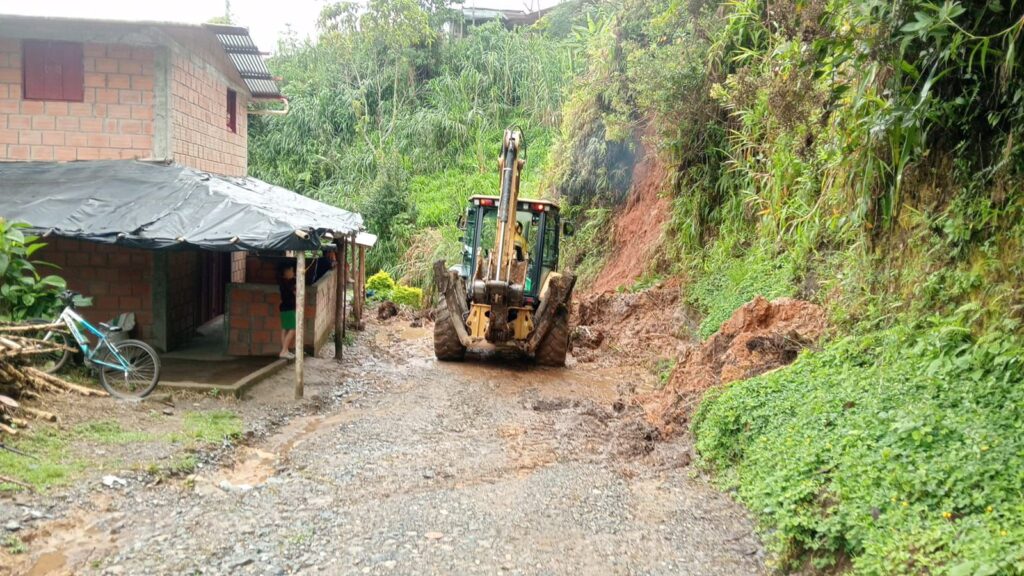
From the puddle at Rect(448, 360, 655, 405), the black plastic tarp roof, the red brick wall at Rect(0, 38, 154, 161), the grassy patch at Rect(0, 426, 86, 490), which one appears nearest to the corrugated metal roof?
the red brick wall at Rect(0, 38, 154, 161)

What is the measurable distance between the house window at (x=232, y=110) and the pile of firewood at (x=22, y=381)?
739 centimetres

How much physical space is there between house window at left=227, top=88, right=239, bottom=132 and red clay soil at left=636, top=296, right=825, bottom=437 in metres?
9.80

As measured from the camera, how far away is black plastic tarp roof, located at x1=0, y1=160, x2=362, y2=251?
9.33m

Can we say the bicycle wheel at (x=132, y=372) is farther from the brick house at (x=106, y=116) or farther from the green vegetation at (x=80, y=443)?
Result: the brick house at (x=106, y=116)

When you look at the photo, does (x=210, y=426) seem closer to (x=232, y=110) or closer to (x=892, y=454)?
(x=892, y=454)

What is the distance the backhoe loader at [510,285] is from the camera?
11.7 m

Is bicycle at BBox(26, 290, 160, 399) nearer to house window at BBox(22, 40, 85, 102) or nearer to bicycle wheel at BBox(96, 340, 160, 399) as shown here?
bicycle wheel at BBox(96, 340, 160, 399)

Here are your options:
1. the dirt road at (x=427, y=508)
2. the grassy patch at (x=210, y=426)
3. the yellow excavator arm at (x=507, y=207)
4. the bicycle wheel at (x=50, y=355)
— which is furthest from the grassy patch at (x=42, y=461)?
the yellow excavator arm at (x=507, y=207)

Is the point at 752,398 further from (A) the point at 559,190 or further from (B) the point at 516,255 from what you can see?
(A) the point at 559,190

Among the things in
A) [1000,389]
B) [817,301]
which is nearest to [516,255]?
[817,301]

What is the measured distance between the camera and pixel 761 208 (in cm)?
1267

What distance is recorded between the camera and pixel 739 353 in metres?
8.93

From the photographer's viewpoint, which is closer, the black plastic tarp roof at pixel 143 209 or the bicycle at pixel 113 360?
the bicycle at pixel 113 360

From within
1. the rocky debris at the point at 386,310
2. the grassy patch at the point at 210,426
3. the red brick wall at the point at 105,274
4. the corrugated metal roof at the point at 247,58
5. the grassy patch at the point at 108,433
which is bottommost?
the rocky debris at the point at 386,310
